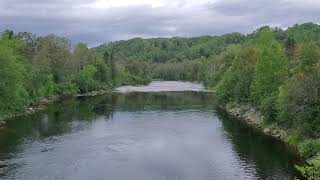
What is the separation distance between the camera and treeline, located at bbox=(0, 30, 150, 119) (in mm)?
70562

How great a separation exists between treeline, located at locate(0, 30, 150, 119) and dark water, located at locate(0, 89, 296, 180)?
505cm

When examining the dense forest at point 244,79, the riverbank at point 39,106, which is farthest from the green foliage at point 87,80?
the riverbank at point 39,106

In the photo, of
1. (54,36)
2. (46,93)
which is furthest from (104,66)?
(46,93)

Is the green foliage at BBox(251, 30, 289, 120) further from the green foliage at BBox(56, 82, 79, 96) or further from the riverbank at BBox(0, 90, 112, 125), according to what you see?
the green foliage at BBox(56, 82, 79, 96)

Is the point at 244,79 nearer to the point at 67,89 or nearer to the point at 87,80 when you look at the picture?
the point at 67,89

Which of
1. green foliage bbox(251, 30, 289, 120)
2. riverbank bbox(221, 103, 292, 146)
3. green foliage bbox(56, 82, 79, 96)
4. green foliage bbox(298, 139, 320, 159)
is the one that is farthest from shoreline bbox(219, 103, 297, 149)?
green foliage bbox(56, 82, 79, 96)

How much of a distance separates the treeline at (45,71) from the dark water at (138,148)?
5.05m

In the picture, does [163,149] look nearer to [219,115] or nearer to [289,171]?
[289,171]

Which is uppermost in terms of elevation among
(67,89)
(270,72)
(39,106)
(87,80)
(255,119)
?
(270,72)

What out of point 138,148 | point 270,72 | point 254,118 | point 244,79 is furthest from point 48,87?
point 138,148

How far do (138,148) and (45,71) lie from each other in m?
60.7

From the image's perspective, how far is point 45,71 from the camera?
107062 millimetres

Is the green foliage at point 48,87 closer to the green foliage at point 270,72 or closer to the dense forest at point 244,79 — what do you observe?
the dense forest at point 244,79

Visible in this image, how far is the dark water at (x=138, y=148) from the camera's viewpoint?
41.1 metres
